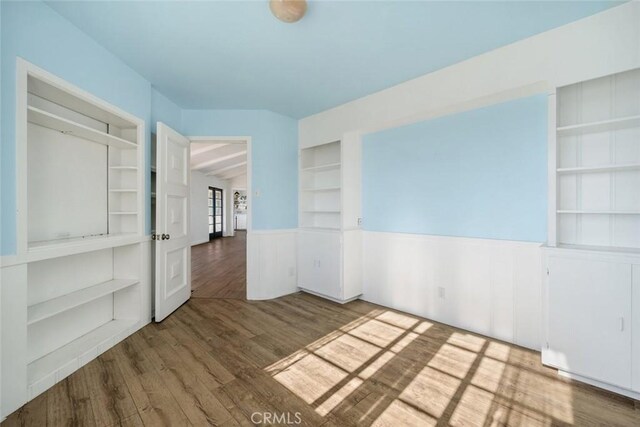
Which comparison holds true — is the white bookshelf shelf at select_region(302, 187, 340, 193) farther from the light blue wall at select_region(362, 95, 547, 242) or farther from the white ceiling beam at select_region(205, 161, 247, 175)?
the white ceiling beam at select_region(205, 161, 247, 175)

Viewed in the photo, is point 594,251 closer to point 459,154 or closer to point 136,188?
point 459,154

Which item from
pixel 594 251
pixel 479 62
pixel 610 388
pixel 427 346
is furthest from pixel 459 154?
pixel 610 388

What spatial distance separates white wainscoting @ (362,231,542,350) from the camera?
234 centimetres

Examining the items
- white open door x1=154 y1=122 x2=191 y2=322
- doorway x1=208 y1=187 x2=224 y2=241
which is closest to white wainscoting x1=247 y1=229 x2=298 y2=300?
white open door x1=154 y1=122 x2=191 y2=322

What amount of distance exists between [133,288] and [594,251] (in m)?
3.82

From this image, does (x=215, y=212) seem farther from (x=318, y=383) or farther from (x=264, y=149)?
(x=318, y=383)

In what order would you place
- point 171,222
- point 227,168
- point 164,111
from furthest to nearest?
point 227,168 < point 164,111 < point 171,222

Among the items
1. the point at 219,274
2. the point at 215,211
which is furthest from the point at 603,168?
the point at 215,211

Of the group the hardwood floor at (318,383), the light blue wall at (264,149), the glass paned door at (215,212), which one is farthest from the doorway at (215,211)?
the hardwood floor at (318,383)

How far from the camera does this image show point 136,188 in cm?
274

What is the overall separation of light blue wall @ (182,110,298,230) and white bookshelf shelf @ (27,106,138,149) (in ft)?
3.71

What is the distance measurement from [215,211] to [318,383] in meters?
10.0

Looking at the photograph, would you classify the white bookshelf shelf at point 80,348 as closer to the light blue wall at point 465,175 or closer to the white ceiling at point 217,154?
the light blue wall at point 465,175

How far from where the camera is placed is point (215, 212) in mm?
10945
